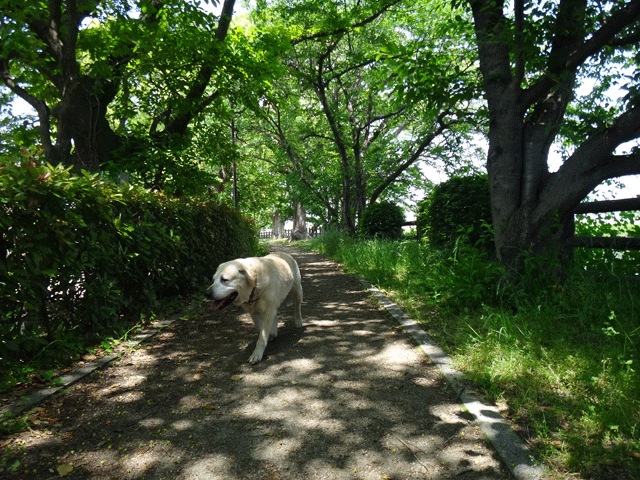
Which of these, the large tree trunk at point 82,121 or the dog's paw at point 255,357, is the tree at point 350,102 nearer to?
the large tree trunk at point 82,121

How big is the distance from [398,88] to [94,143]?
656 cm

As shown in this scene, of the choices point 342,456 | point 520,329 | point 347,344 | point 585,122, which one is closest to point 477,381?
point 520,329

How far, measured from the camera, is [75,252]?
3.77 metres

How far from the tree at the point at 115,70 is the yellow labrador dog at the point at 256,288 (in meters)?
5.07

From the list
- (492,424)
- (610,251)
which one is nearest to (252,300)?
(492,424)

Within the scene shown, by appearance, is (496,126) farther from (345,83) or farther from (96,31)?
(345,83)

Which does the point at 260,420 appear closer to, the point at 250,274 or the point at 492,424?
the point at 250,274

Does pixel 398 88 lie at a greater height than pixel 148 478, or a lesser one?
greater

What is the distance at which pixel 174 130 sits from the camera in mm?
9953

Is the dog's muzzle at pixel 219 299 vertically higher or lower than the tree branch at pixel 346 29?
lower

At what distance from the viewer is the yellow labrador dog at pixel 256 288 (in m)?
3.82

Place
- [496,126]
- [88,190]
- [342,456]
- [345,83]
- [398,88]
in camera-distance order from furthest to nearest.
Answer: [345,83] → [398,88] → [496,126] → [88,190] → [342,456]

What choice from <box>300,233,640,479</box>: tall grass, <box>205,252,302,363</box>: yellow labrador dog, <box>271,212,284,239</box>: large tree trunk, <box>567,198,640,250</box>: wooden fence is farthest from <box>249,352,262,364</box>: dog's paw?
<box>271,212,284,239</box>: large tree trunk

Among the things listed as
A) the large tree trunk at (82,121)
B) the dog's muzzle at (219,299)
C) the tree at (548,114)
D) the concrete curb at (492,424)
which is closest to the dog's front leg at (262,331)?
the dog's muzzle at (219,299)
